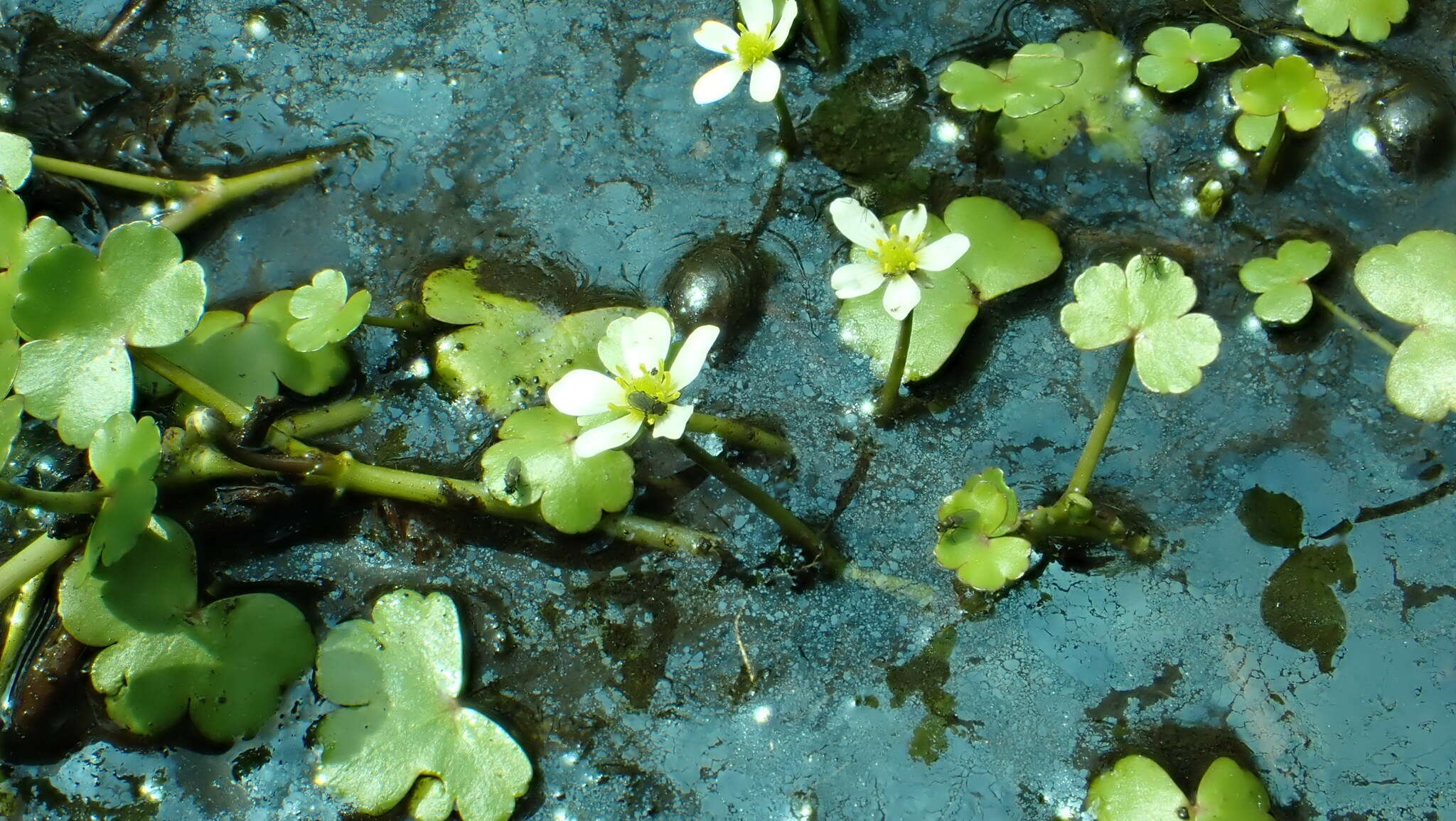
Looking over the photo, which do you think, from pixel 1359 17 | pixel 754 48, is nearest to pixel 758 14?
pixel 754 48

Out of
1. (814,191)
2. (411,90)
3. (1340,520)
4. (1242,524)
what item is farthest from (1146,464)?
(411,90)

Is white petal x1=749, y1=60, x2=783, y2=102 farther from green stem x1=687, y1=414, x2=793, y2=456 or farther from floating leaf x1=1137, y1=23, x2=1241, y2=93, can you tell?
floating leaf x1=1137, y1=23, x2=1241, y2=93

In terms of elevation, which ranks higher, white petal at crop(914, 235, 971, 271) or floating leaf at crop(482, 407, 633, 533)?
white petal at crop(914, 235, 971, 271)

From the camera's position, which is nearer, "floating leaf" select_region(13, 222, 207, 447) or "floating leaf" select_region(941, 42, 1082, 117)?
"floating leaf" select_region(13, 222, 207, 447)

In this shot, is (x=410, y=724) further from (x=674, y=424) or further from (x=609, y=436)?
(x=674, y=424)

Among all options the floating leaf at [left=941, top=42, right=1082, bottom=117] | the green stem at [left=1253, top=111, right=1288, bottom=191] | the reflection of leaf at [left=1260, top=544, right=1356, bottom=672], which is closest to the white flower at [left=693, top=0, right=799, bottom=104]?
the floating leaf at [left=941, top=42, right=1082, bottom=117]
